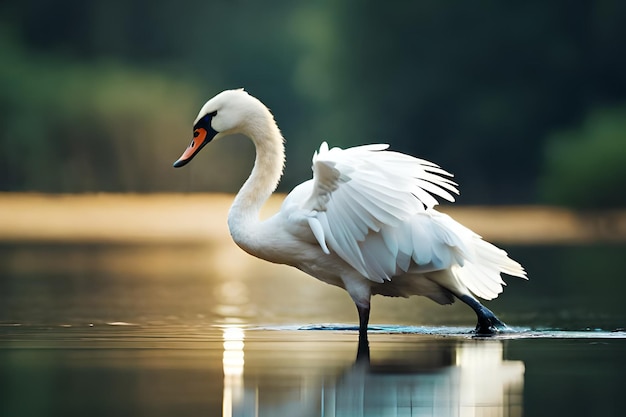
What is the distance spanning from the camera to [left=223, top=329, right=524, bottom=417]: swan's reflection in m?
5.96

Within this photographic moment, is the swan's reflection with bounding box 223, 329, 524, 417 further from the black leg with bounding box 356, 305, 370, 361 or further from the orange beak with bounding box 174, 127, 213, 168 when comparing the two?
the orange beak with bounding box 174, 127, 213, 168

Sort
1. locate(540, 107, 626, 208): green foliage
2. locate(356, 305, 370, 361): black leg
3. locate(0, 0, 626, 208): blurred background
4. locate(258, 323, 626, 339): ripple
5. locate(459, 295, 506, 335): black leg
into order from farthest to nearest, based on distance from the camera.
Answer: locate(0, 0, 626, 208): blurred background
locate(540, 107, 626, 208): green foliage
locate(459, 295, 506, 335): black leg
locate(258, 323, 626, 339): ripple
locate(356, 305, 370, 361): black leg

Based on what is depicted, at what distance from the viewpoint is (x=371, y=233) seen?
28.7 ft

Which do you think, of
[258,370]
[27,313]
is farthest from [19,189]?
[258,370]

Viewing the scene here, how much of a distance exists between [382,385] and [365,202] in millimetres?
2076

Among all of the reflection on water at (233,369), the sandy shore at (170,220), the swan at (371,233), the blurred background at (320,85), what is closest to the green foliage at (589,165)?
the blurred background at (320,85)

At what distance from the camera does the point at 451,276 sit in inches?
353

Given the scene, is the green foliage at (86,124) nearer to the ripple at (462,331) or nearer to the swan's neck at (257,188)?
the swan's neck at (257,188)

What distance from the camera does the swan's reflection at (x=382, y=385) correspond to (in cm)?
596

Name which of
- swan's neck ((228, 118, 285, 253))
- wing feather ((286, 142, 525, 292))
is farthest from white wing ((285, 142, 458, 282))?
swan's neck ((228, 118, 285, 253))

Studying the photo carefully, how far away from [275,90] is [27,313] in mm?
26321

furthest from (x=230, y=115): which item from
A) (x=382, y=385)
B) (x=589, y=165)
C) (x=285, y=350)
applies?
(x=589, y=165)

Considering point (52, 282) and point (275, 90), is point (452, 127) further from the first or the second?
point (52, 282)

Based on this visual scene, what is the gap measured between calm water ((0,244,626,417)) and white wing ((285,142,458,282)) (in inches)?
19.6
